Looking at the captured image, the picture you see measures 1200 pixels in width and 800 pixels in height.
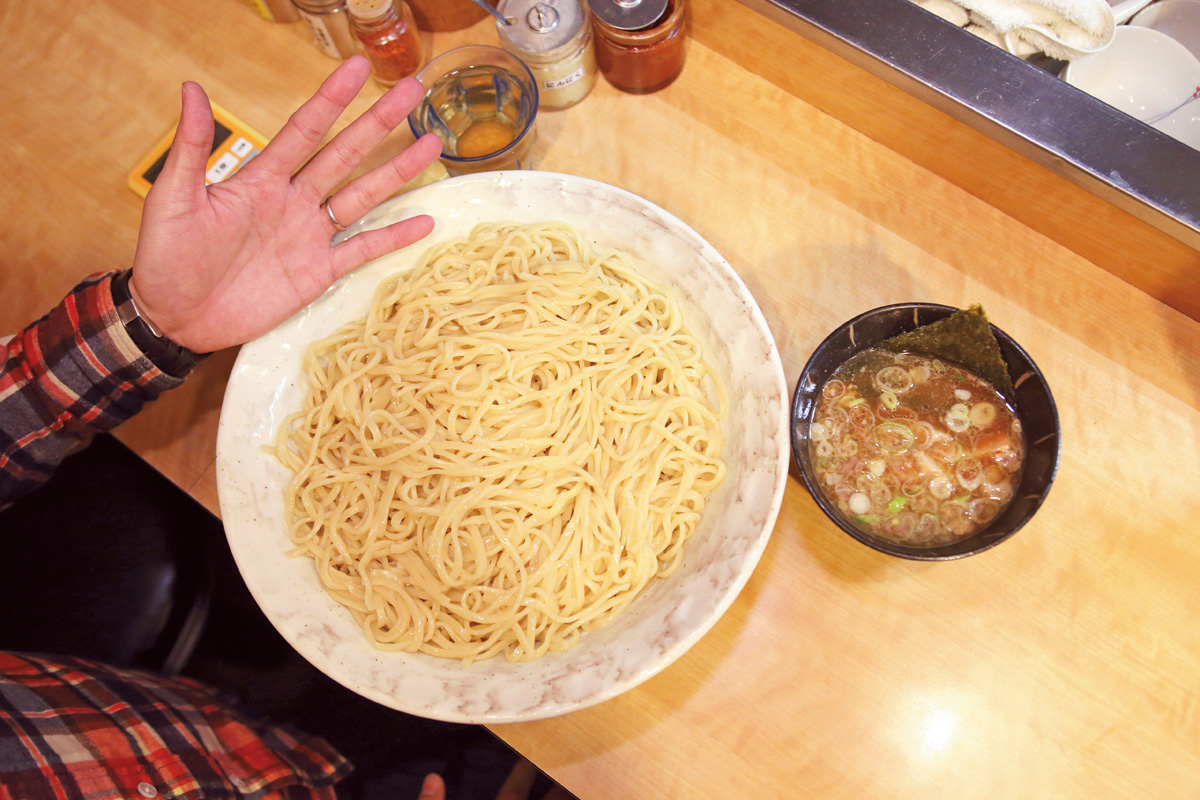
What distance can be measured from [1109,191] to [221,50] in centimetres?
277

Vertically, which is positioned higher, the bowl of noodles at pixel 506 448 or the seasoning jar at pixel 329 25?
the seasoning jar at pixel 329 25

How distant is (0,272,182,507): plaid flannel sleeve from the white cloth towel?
240 cm

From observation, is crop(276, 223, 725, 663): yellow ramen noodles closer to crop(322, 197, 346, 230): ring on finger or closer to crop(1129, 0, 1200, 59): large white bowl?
crop(322, 197, 346, 230): ring on finger

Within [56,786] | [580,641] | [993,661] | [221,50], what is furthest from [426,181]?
[993,661]

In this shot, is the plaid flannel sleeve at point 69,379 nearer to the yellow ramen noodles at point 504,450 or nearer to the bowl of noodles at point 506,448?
the bowl of noodles at point 506,448

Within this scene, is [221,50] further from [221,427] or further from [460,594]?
[460,594]

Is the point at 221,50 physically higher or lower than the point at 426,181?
higher

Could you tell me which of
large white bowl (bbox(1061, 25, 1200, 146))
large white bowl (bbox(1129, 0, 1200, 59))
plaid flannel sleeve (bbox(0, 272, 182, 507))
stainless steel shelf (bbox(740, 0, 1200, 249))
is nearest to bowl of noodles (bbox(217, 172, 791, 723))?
plaid flannel sleeve (bbox(0, 272, 182, 507))

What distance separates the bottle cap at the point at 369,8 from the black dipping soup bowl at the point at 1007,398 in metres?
1.61

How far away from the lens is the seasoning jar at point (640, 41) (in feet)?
6.73

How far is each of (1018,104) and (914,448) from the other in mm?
920

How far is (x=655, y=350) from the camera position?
1.90 meters

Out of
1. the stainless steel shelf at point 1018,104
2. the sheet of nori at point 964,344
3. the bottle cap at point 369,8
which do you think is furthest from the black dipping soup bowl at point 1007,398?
the bottle cap at point 369,8

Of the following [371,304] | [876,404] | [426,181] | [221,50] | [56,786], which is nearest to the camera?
[56,786]
